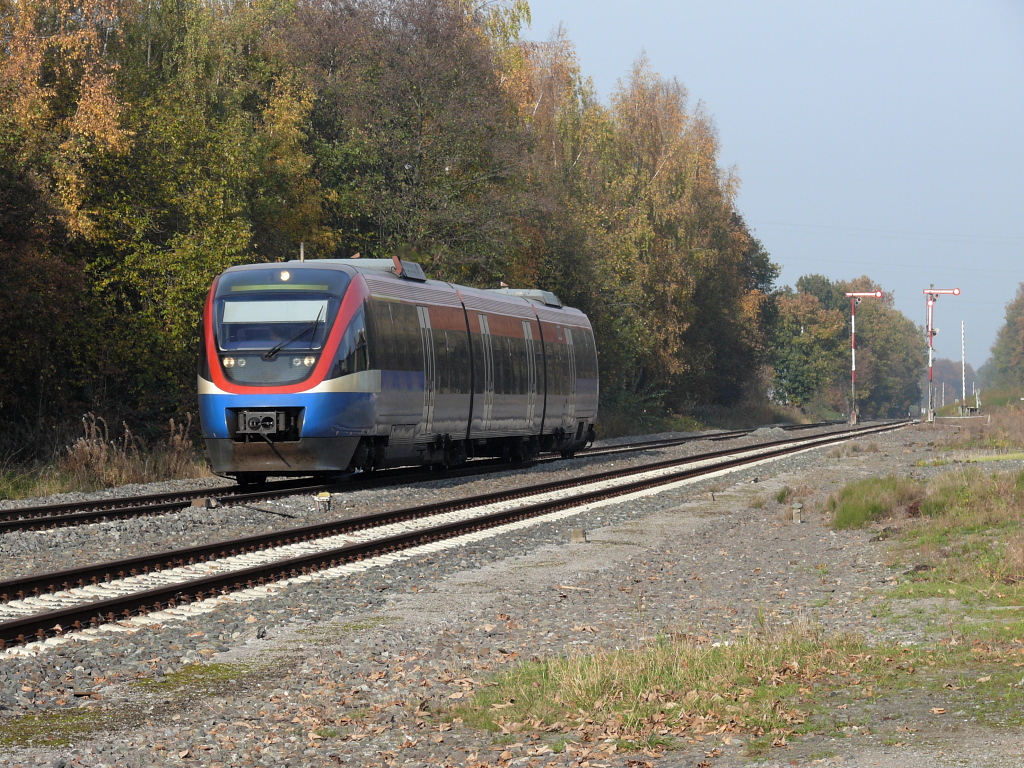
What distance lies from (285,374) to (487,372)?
7356 mm

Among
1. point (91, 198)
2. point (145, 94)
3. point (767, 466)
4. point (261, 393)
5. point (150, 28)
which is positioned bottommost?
point (767, 466)

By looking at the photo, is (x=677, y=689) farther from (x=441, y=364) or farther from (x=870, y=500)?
(x=441, y=364)

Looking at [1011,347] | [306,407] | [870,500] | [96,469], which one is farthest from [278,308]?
[1011,347]

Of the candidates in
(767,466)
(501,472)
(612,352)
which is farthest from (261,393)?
(612,352)

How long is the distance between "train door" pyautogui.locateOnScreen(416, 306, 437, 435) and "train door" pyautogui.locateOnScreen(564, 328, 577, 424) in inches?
360

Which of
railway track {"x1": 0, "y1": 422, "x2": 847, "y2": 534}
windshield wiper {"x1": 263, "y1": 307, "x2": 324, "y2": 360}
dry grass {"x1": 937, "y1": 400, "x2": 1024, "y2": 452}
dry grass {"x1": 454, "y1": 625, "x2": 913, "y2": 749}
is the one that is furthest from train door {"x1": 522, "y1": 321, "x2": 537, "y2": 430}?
dry grass {"x1": 454, "y1": 625, "x2": 913, "y2": 749}

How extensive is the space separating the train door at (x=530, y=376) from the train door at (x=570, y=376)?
2.85m

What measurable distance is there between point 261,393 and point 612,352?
110 feet

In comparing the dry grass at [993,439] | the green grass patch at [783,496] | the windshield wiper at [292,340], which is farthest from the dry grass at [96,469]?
the dry grass at [993,439]

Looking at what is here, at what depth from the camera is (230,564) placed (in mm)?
12969

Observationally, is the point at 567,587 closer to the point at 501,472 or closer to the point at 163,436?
the point at 501,472

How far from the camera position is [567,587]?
12.0 metres

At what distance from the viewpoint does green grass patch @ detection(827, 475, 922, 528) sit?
17.7 meters

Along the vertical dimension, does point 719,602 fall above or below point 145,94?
below
